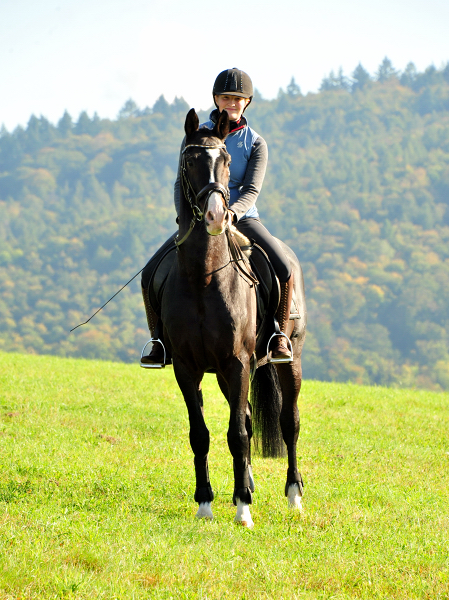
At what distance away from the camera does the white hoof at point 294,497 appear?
6625 millimetres

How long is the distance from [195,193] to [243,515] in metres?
2.83

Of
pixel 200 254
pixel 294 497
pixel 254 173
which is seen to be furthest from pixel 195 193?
pixel 294 497

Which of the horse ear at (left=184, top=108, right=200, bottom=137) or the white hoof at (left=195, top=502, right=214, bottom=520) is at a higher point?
the horse ear at (left=184, top=108, right=200, bottom=137)

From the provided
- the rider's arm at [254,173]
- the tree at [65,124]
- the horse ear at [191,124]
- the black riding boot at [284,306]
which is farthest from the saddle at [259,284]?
the tree at [65,124]

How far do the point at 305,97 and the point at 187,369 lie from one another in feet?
567

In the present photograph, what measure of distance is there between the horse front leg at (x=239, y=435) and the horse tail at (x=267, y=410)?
5.62 ft

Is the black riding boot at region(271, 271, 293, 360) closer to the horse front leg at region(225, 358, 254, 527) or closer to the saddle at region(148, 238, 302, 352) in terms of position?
the saddle at region(148, 238, 302, 352)

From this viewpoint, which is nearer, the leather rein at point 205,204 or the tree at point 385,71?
the leather rein at point 205,204

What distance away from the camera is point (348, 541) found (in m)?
5.37

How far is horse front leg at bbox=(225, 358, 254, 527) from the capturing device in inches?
227

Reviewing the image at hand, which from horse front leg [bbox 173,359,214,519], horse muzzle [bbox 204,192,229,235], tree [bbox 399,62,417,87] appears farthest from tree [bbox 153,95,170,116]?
horse muzzle [bbox 204,192,229,235]

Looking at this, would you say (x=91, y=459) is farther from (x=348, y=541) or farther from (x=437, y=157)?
(x=437, y=157)

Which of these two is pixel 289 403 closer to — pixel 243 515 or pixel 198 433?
pixel 198 433

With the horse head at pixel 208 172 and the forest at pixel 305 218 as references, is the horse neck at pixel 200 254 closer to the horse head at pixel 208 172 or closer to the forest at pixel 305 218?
the horse head at pixel 208 172
